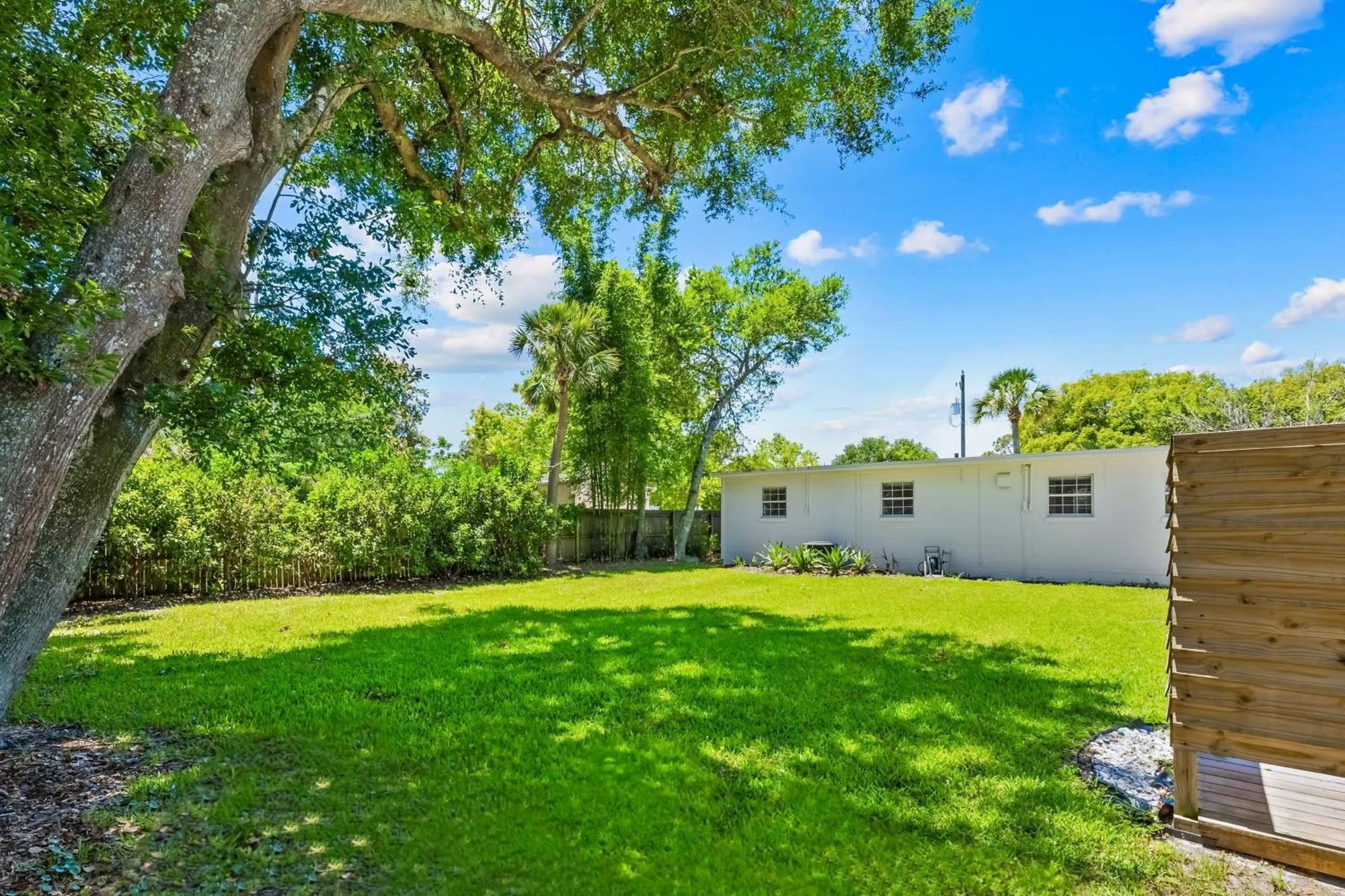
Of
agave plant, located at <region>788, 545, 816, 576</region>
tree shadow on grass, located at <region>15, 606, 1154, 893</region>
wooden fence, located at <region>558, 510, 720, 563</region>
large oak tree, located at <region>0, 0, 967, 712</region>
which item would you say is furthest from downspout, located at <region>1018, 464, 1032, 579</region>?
wooden fence, located at <region>558, 510, 720, 563</region>

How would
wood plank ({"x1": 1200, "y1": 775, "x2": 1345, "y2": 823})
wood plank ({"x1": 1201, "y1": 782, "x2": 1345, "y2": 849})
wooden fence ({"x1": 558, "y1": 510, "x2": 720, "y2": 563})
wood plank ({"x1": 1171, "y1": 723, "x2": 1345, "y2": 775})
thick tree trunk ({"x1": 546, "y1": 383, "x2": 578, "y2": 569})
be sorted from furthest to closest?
wooden fence ({"x1": 558, "y1": 510, "x2": 720, "y2": 563}) → thick tree trunk ({"x1": 546, "y1": 383, "x2": 578, "y2": 569}) → wood plank ({"x1": 1200, "y1": 775, "x2": 1345, "y2": 823}) → wood plank ({"x1": 1201, "y1": 782, "x2": 1345, "y2": 849}) → wood plank ({"x1": 1171, "y1": 723, "x2": 1345, "y2": 775})

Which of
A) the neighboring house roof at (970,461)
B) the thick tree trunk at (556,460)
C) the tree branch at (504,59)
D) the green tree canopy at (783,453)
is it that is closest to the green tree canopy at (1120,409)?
the green tree canopy at (783,453)

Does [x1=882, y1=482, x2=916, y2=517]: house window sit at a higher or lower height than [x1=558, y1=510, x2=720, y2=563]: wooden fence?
higher

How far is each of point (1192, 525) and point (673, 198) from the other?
882cm

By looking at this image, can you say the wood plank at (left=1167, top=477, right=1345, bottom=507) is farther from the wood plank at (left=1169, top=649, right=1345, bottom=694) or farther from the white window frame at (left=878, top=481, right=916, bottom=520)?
the white window frame at (left=878, top=481, right=916, bottom=520)

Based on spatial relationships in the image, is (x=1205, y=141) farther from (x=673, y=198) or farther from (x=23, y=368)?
(x=23, y=368)

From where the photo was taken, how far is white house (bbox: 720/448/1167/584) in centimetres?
1206

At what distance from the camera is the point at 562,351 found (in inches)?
610

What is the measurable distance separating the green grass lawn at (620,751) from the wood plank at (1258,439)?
175 centimetres

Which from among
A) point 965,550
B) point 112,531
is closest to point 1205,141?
point 965,550

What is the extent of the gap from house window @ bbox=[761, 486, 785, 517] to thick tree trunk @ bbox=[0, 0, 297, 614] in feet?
48.4

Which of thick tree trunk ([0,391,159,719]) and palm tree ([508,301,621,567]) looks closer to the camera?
thick tree trunk ([0,391,159,719])

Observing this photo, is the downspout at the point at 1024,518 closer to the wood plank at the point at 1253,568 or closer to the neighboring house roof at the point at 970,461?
the neighboring house roof at the point at 970,461

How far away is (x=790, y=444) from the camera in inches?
1628
